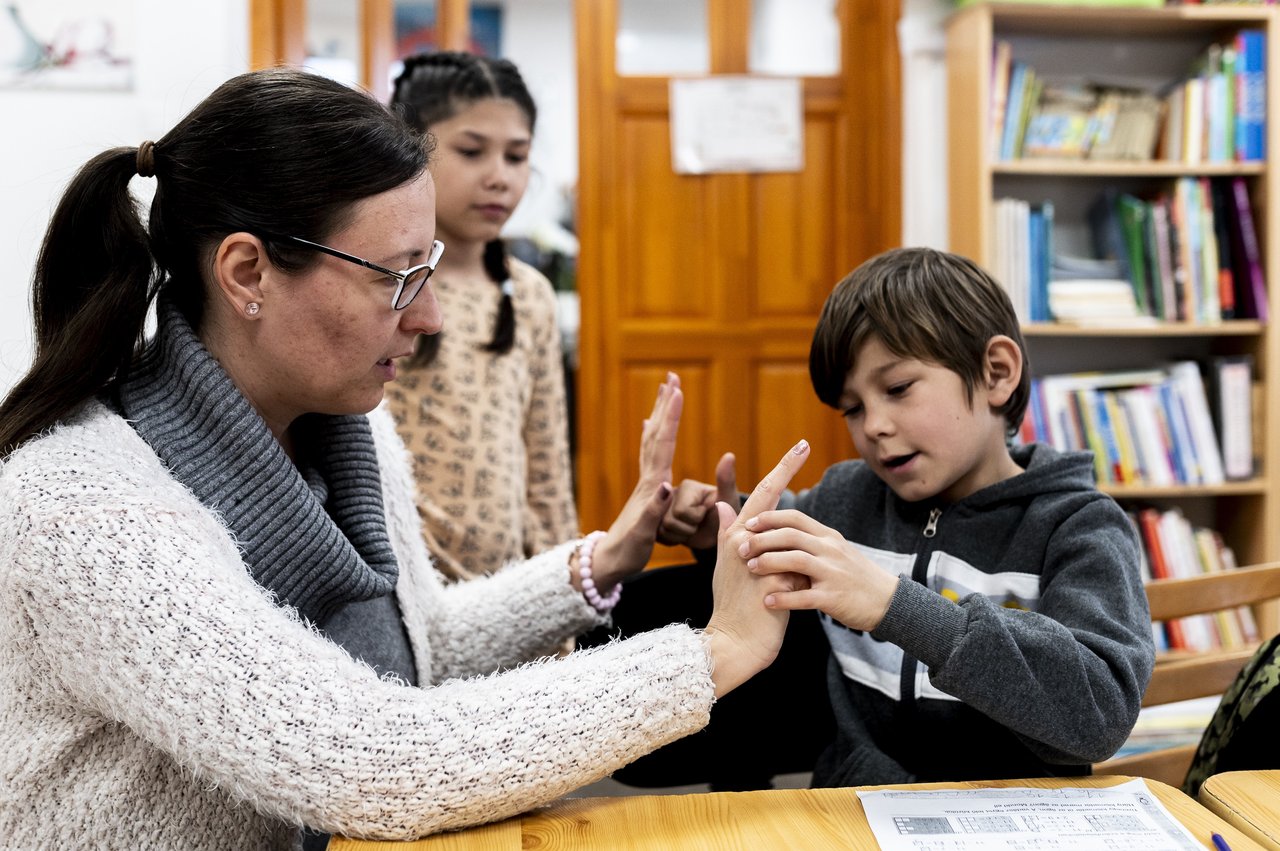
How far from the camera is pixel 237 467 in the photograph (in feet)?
3.40

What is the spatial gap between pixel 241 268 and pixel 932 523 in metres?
0.84

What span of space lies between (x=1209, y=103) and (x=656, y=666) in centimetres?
286

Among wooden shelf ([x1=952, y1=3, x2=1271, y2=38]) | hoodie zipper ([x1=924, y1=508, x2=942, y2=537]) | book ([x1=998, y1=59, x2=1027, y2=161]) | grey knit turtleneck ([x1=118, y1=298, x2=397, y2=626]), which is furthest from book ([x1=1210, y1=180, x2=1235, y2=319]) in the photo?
grey knit turtleneck ([x1=118, y1=298, x2=397, y2=626])

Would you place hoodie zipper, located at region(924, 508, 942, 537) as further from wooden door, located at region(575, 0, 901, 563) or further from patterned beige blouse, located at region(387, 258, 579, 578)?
wooden door, located at region(575, 0, 901, 563)

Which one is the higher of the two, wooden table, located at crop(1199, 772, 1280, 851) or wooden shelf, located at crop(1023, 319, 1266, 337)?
wooden shelf, located at crop(1023, 319, 1266, 337)

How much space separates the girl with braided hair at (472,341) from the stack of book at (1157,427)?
1.65m

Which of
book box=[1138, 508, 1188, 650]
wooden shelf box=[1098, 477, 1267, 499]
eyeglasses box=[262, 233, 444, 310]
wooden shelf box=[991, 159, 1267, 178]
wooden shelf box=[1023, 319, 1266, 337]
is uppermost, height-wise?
wooden shelf box=[991, 159, 1267, 178]

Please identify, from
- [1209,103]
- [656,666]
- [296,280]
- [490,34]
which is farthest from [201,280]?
[490,34]

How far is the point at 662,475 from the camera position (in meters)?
1.42

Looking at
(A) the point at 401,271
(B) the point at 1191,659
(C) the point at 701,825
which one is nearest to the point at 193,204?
(A) the point at 401,271

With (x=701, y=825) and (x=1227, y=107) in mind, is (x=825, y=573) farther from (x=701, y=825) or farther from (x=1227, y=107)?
(x=1227, y=107)

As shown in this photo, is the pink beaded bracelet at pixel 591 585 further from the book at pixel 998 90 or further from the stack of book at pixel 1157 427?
the book at pixel 998 90

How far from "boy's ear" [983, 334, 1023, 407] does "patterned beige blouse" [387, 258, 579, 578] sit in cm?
102

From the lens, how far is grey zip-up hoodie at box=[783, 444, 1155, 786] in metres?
0.99
